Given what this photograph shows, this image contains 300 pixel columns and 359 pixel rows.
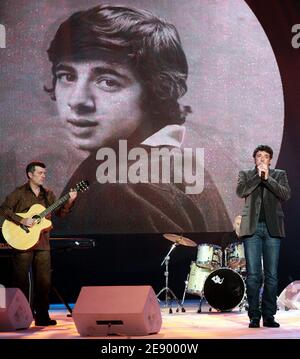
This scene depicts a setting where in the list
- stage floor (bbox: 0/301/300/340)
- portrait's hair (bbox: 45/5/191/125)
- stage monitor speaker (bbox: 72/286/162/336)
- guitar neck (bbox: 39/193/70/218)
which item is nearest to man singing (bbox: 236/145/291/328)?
stage floor (bbox: 0/301/300/340)

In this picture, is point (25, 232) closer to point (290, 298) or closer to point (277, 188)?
point (277, 188)

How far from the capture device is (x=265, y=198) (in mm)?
6719

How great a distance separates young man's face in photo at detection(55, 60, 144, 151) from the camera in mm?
9711

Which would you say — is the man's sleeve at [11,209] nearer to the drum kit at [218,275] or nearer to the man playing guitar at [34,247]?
the man playing guitar at [34,247]

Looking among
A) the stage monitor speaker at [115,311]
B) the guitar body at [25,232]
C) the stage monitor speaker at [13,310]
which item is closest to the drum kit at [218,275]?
the guitar body at [25,232]

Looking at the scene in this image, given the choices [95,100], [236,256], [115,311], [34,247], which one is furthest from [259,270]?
[95,100]

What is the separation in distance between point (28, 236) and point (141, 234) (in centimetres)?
299

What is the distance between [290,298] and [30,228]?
3.60 meters

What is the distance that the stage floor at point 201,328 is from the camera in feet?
19.5

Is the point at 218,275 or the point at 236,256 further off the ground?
the point at 236,256

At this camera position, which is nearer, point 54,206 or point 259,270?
point 259,270

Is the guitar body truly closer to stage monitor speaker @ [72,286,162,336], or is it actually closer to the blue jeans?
stage monitor speaker @ [72,286,162,336]

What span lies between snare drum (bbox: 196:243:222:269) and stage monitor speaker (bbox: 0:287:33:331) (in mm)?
2751

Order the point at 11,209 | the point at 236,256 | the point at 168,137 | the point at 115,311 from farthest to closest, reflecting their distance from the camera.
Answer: the point at 168,137, the point at 236,256, the point at 11,209, the point at 115,311
